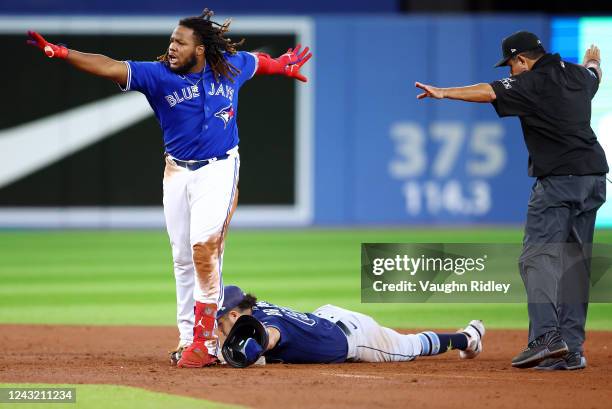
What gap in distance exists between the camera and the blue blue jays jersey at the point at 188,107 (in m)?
6.41

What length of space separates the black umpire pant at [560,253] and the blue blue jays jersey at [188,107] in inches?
74.2

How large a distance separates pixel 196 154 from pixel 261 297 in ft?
13.3

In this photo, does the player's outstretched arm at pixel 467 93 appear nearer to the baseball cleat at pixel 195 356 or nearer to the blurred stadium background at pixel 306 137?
the baseball cleat at pixel 195 356

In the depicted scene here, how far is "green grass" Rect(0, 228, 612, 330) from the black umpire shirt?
103 inches

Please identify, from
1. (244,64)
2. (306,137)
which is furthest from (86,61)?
(306,137)

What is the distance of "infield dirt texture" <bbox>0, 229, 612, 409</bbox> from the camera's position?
540 centimetres

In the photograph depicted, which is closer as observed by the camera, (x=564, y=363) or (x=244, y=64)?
(x=564, y=363)

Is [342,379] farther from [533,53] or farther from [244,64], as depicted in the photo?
[533,53]

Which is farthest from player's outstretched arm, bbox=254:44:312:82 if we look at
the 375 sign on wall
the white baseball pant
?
the 375 sign on wall

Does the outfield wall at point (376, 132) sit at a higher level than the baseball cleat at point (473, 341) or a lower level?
higher

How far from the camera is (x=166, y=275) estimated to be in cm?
1230

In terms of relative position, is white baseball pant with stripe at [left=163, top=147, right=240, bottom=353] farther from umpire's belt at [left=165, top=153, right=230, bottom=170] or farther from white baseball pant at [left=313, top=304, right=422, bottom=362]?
white baseball pant at [left=313, top=304, right=422, bottom=362]

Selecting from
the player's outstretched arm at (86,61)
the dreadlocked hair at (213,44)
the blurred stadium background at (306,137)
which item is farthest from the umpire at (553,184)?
the blurred stadium background at (306,137)

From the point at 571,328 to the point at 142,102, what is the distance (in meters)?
11.6
